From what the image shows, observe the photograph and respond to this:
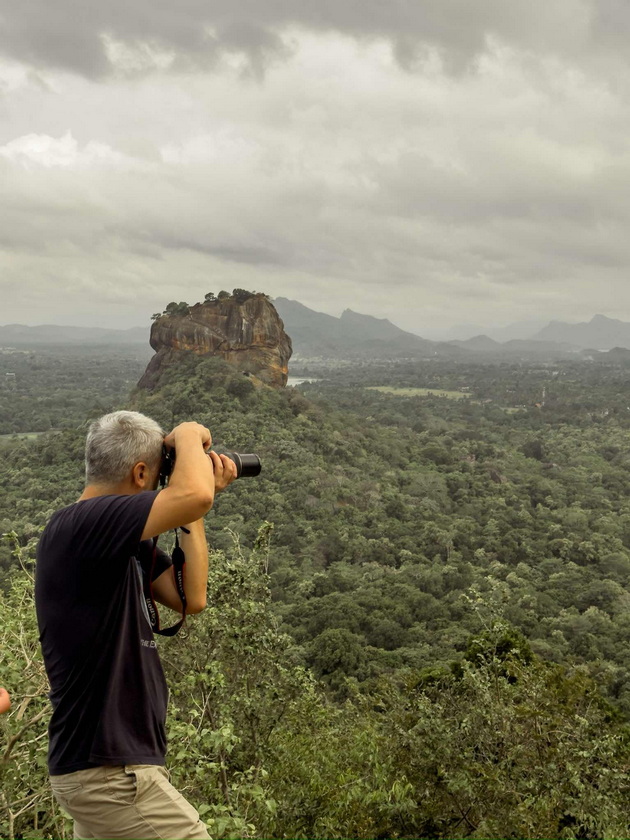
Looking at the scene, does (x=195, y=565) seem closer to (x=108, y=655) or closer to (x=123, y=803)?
(x=108, y=655)

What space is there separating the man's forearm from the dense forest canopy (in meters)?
1.19

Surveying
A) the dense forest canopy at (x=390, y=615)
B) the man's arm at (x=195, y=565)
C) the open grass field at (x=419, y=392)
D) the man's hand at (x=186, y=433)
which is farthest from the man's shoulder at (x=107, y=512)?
the open grass field at (x=419, y=392)

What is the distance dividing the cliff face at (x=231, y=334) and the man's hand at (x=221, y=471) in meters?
40.2

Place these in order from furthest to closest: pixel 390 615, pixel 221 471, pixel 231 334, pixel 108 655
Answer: pixel 231 334 → pixel 390 615 → pixel 221 471 → pixel 108 655

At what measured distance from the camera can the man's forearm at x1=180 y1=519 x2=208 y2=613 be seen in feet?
6.30

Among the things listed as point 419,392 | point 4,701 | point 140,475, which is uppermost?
point 140,475

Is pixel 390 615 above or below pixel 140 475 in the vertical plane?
below

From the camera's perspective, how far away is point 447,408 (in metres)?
77.6

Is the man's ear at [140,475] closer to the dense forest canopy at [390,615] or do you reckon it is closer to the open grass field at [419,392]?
the dense forest canopy at [390,615]

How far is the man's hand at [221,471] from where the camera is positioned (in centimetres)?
187

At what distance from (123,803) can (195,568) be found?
0.72 metres

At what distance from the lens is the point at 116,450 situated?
177 centimetres

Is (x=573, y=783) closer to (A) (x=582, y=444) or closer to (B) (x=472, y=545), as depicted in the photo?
(B) (x=472, y=545)

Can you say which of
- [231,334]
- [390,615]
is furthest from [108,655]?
[231,334]
